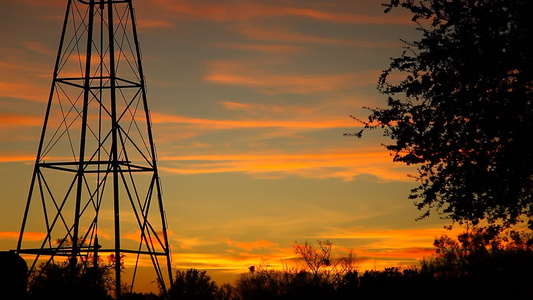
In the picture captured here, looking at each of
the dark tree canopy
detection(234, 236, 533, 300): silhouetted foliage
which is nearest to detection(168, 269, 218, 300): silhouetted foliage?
detection(234, 236, 533, 300): silhouetted foliage

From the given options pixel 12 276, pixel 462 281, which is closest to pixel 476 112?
pixel 462 281

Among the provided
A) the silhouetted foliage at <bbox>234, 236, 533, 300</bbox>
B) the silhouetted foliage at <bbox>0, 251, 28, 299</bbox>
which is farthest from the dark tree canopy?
the silhouetted foliage at <bbox>0, 251, 28, 299</bbox>

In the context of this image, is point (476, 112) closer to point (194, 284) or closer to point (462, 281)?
Result: point (462, 281)

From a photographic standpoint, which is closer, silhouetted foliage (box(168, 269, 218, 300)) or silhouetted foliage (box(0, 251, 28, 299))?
silhouetted foliage (box(0, 251, 28, 299))

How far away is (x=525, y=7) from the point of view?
2092 centimetres

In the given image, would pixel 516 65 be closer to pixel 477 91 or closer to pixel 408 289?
pixel 477 91

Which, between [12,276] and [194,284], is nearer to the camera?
[12,276]

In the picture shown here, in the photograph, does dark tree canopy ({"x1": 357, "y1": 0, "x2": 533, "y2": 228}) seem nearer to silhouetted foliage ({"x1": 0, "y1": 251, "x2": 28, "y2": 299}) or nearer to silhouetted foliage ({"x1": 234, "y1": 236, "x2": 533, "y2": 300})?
silhouetted foliage ({"x1": 234, "y1": 236, "x2": 533, "y2": 300})

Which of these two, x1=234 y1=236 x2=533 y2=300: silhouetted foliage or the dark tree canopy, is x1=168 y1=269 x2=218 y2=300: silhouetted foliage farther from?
the dark tree canopy

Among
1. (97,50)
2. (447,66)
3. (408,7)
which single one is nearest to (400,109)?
(447,66)

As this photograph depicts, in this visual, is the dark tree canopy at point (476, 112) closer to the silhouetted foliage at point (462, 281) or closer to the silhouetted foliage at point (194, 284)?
the silhouetted foliage at point (462, 281)

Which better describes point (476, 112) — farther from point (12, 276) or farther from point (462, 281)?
point (12, 276)

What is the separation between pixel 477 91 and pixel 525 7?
2648 mm

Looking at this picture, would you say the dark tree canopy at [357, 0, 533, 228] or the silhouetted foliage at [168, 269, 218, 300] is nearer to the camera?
the dark tree canopy at [357, 0, 533, 228]
